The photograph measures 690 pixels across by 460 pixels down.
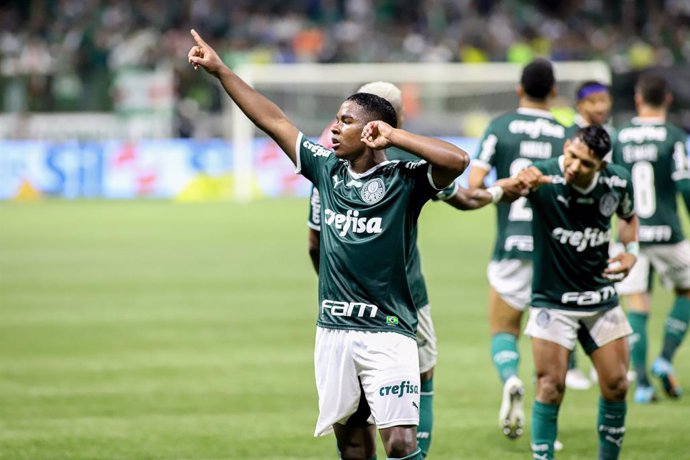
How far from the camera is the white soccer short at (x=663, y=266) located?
10.1 metres

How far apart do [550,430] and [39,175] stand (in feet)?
80.2

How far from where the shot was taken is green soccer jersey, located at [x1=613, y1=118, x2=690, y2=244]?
10078mm

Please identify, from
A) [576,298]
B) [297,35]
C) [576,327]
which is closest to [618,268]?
[576,298]

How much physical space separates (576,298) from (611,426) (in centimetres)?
80

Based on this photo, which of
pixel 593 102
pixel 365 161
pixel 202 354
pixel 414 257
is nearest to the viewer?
pixel 365 161

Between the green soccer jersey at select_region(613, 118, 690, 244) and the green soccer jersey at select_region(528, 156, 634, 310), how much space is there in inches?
115

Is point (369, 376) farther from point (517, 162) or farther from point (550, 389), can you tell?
point (517, 162)

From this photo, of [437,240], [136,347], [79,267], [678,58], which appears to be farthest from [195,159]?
[136,347]

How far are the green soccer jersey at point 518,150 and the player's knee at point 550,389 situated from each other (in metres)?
1.82

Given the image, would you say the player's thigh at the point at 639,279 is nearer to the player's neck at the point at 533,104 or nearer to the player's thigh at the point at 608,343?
the player's neck at the point at 533,104

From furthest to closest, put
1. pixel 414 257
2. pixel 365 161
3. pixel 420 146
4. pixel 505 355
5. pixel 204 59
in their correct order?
pixel 505 355, pixel 414 257, pixel 204 59, pixel 365 161, pixel 420 146

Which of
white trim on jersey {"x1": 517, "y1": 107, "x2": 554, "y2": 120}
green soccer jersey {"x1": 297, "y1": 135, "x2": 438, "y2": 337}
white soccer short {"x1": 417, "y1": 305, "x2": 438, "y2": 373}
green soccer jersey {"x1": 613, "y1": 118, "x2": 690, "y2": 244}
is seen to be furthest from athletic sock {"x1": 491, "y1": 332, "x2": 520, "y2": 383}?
green soccer jersey {"x1": 297, "y1": 135, "x2": 438, "y2": 337}

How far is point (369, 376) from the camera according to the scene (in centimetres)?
575

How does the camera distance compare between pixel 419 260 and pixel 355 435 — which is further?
pixel 419 260
